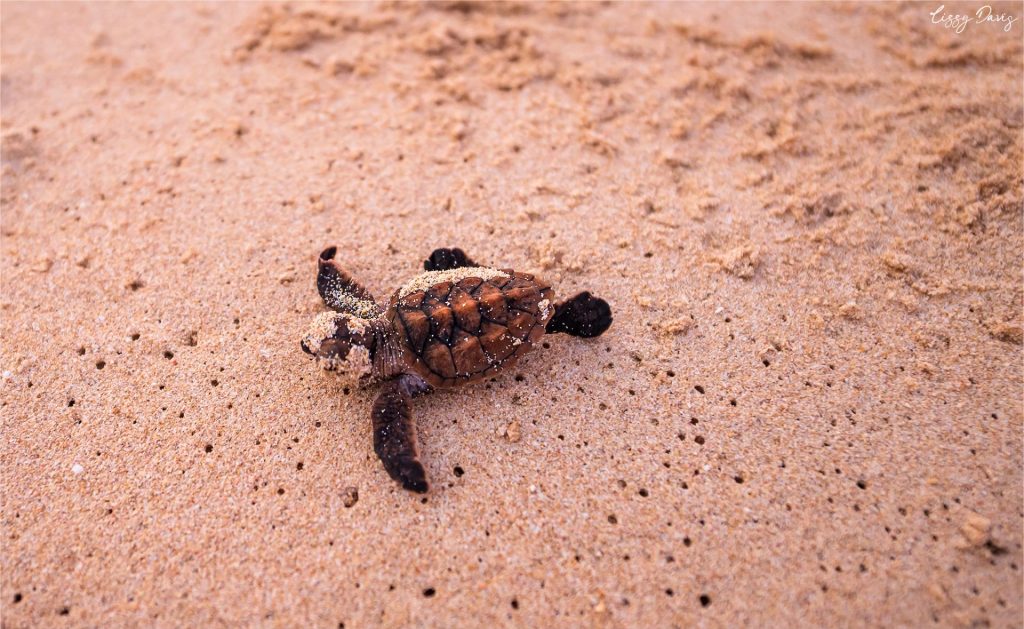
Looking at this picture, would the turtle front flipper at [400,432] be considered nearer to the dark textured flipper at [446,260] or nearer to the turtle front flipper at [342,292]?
the turtle front flipper at [342,292]

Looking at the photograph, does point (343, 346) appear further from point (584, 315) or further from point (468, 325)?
point (584, 315)

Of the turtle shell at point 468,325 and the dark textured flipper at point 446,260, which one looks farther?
the dark textured flipper at point 446,260

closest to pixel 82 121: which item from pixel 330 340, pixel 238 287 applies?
pixel 238 287

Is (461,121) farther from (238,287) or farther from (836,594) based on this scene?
(836,594)

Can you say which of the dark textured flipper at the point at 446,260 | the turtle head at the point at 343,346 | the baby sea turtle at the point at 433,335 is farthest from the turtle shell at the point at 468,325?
the dark textured flipper at the point at 446,260
